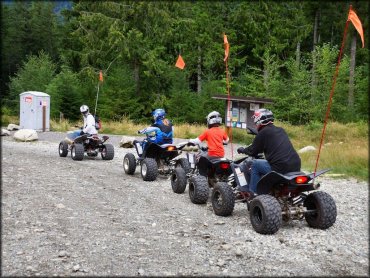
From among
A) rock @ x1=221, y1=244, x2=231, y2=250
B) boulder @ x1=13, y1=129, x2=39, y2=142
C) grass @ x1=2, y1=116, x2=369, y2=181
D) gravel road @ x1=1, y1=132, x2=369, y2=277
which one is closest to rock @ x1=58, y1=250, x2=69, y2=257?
gravel road @ x1=1, y1=132, x2=369, y2=277

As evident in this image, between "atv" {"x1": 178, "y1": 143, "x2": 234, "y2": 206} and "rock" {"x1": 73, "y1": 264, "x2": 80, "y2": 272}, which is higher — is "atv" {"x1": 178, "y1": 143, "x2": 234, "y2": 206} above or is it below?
above

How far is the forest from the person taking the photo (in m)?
31.5

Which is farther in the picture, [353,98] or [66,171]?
[353,98]

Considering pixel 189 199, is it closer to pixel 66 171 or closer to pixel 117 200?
pixel 117 200

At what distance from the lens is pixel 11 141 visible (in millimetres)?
19141

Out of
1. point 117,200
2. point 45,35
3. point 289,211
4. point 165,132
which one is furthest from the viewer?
point 45,35

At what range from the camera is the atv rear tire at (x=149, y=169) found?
392 inches

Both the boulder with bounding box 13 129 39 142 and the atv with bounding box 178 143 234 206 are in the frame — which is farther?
the boulder with bounding box 13 129 39 142

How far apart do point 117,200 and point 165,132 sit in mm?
2916

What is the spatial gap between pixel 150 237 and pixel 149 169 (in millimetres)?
4215

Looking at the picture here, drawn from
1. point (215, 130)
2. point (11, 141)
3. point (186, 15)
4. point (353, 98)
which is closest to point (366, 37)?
point (353, 98)

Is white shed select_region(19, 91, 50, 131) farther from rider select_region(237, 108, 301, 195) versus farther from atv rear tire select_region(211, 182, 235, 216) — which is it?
rider select_region(237, 108, 301, 195)

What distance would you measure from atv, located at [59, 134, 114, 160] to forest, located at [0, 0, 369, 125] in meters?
15.8

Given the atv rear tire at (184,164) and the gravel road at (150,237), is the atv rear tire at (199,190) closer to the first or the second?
the gravel road at (150,237)
